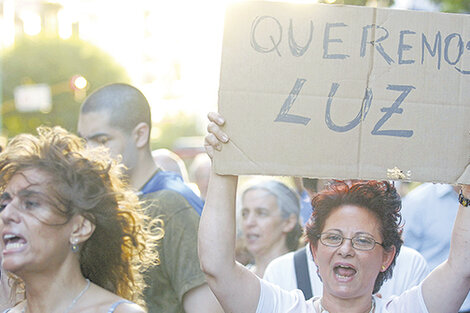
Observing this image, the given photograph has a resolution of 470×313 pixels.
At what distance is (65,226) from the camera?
10.5 ft

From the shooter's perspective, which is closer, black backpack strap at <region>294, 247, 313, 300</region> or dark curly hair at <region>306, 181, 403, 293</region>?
dark curly hair at <region>306, 181, 403, 293</region>

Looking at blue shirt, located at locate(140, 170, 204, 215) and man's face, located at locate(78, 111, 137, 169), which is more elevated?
man's face, located at locate(78, 111, 137, 169)

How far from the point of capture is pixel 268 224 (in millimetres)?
5414

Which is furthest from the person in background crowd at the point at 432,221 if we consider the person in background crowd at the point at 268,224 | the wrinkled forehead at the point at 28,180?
the wrinkled forehead at the point at 28,180

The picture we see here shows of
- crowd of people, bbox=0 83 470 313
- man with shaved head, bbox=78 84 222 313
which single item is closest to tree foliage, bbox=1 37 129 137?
man with shaved head, bbox=78 84 222 313

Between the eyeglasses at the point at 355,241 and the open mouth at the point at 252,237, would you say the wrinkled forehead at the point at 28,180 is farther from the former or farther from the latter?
the open mouth at the point at 252,237

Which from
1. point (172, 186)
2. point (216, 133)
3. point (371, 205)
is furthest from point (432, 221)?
point (216, 133)

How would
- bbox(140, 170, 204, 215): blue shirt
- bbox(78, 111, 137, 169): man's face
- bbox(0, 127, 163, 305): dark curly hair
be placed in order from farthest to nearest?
1. bbox(78, 111, 137, 169): man's face
2. bbox(140, 170, 204, 215): blue shirt
3. bbox(0, 127, 163, 305): dark curly hair

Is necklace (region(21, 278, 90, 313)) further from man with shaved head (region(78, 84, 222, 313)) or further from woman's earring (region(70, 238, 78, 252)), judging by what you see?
man with shaved head (region(78, 84, 222, 313))

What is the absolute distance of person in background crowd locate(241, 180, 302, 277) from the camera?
541 cm

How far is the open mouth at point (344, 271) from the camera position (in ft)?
9.82

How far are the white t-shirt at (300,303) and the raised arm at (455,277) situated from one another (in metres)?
0.04

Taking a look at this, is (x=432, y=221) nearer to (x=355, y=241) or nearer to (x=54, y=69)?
(x=355, y=241)

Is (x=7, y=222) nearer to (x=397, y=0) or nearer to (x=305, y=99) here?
(x=305, y=99)
